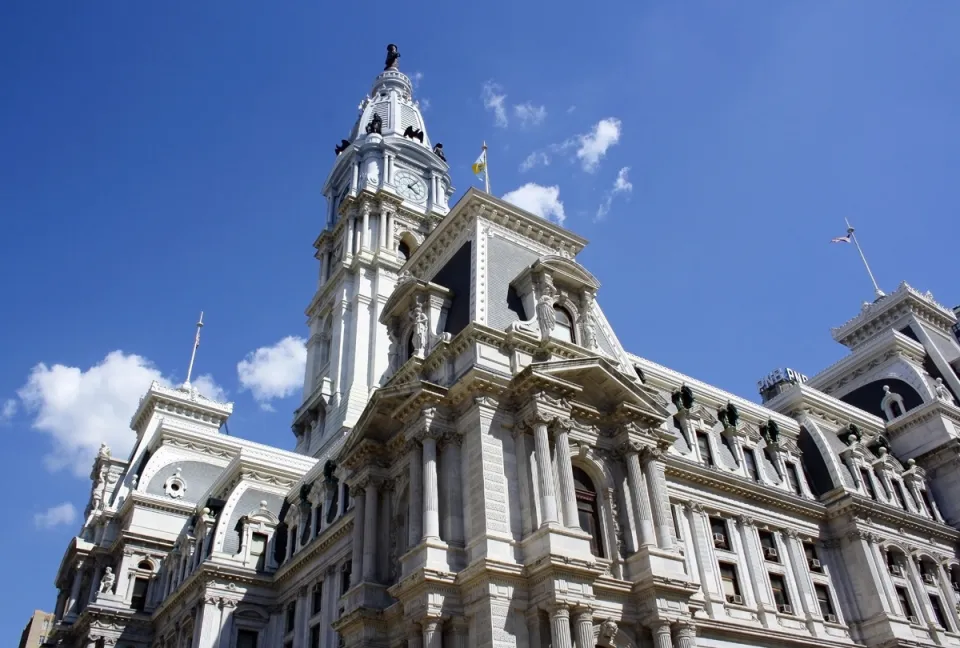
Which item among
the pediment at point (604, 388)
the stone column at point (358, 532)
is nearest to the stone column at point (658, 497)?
the pediment at point (604, 388)

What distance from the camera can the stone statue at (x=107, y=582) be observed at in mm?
54812

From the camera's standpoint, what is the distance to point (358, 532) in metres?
34.8

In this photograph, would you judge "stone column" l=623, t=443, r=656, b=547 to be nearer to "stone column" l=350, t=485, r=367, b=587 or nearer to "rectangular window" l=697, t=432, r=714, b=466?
"rectangular window" l=697, t=432, r=714, b=466

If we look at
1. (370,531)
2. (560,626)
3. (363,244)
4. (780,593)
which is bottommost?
(560,626)

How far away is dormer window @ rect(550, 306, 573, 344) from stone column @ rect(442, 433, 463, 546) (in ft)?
23.2

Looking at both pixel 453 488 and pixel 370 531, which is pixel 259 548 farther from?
pixel 453 488

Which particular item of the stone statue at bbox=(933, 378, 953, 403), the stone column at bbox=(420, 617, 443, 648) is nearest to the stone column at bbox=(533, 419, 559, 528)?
the stone column at bbox=(420, 617, 443, 648)

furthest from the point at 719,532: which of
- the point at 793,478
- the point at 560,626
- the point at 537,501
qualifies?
the point at 560,626

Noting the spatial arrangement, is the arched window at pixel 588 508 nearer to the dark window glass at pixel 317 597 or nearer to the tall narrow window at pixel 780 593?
the tall narrow window at pixel 780 593

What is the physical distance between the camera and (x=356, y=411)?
6550 centimetres

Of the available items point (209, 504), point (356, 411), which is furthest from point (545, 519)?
point (356, 411)

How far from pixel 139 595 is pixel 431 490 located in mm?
35652

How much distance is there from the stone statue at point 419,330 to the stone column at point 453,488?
203 inches

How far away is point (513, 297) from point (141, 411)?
5245cm
